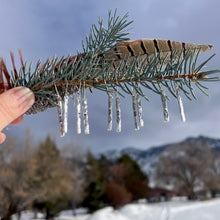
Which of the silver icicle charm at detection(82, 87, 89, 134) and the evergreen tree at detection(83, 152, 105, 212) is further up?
the silver icicle charm at detection(82, 87, 89, 134)

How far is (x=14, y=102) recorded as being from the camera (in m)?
0.54

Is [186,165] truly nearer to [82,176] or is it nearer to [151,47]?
[82,176]

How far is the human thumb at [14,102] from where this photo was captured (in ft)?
1.71

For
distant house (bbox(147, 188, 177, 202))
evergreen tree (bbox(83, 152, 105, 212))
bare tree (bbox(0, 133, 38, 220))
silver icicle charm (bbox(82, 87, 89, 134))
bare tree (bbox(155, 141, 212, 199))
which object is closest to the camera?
silver icicle charm (bbox(82, 87, 89, 134))

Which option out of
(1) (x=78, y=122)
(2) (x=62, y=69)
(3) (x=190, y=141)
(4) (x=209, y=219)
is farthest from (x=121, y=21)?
(3) (x=190, y=141)

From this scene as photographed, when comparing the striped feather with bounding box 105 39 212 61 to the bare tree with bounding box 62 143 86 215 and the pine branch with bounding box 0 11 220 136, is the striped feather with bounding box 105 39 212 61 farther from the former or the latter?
the bare tree with bounding box 62 143 86 215

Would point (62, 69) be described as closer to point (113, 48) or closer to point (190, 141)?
point (113, 48)

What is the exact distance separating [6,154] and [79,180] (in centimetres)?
561

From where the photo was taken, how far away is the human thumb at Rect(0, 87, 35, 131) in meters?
0.52

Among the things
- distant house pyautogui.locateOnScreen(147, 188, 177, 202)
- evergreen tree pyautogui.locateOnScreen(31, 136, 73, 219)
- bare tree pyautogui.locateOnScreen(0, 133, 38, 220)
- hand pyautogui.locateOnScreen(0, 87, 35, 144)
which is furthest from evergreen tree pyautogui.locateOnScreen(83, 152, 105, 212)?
hand pyautogui.locateOnScreen(0, 87, 35, 144)

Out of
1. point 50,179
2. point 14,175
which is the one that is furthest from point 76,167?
point 14,175

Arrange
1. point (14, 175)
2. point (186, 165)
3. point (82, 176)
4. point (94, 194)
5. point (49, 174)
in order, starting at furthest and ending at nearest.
Result: point (186, 165) < point (82, 176) < point (94, 194) < point (49, 174) < point (14, 175)

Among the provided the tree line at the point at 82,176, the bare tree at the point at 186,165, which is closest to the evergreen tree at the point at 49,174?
the tree line at the point at 82,176

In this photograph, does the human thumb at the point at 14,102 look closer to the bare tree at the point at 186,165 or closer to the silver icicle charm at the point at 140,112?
the silver icicle charm at the point at 140,112
